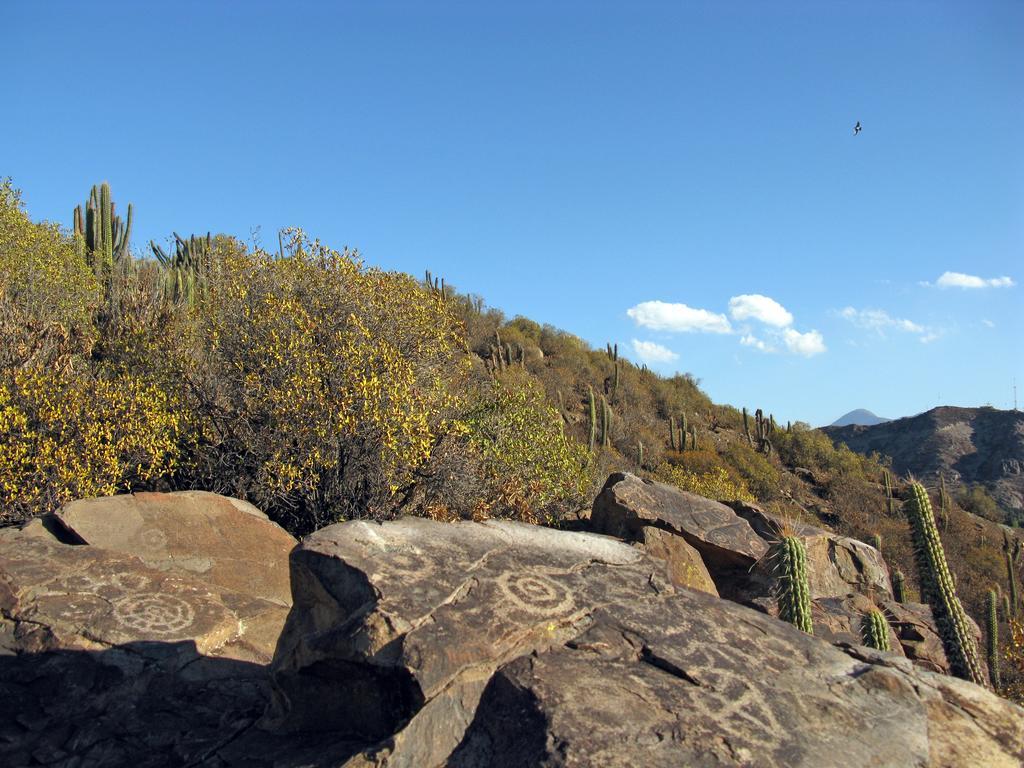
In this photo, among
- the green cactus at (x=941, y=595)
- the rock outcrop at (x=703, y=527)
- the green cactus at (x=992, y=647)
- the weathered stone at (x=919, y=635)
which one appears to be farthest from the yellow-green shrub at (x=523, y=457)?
the green cactus at (x=992, y=647)

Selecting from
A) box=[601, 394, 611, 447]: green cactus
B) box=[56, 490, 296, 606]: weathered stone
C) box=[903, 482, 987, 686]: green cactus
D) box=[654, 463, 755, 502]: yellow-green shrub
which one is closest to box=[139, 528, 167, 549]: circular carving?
box=[56, 490, 296, 606]: weathered stone

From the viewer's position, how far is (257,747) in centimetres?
457

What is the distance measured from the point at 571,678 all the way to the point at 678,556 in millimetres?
5188

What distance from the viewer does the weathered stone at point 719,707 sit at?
3.58m

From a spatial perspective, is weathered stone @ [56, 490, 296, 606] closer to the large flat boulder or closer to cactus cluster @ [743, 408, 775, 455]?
the large flat boulder

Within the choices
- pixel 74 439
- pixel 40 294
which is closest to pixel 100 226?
pixel 40 294

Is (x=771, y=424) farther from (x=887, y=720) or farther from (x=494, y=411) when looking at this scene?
(x=887, y=720)

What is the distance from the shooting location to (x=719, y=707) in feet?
12.9

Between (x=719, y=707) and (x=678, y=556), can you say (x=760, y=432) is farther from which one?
(x=719, y=707)

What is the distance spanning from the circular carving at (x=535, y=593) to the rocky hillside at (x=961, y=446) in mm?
47315

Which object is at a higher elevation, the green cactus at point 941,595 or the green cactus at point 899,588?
the green cactus at point 941,595

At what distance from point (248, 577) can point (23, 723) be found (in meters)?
2.70

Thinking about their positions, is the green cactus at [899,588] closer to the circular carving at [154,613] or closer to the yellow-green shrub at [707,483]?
the yellow-green shrub at [707,483]

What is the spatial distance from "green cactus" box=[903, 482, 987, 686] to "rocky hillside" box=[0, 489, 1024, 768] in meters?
4.59
